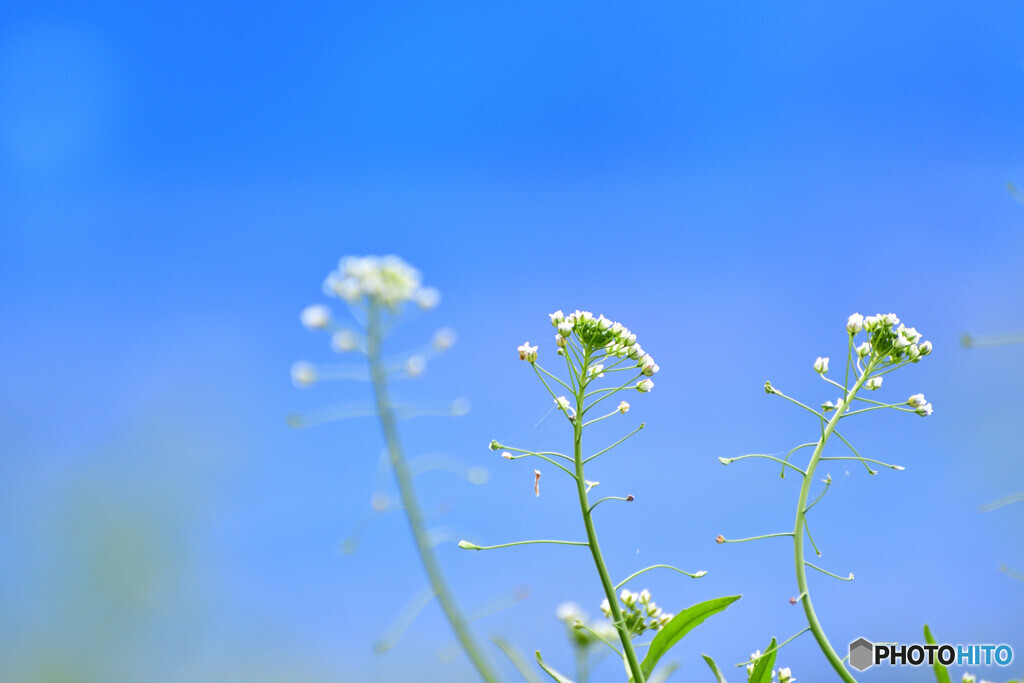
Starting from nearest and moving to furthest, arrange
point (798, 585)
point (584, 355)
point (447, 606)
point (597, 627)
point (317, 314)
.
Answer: point (447, 606) → point (317, 314) → point (798, 585) → point (584, 355) → point (597, 627)

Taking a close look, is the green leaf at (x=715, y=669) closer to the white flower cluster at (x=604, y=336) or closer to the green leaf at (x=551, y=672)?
the green leaf at (x=551, y=672)

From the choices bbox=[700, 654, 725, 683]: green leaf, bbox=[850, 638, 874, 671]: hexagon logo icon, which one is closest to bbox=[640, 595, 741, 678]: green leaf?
bbox=[700, 654, 725, 683]: green leaf

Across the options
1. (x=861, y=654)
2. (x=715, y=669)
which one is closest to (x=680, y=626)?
(x=715, y=669)

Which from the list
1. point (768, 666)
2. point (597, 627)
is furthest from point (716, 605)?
point (597, 627)

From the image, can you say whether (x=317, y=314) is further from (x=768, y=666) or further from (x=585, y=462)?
(x=768, y=666)

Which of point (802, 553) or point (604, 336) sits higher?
point (604, 336)

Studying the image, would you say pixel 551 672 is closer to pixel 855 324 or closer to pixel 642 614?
pixel 642 614

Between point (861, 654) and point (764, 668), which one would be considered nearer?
point (764, 668)
